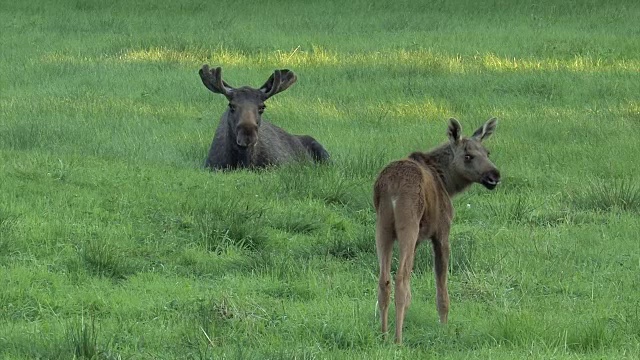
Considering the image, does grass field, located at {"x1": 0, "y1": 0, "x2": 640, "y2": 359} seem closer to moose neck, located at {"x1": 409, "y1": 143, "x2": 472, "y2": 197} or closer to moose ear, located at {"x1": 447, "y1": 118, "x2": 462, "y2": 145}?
moose neck, located at {"x1": 409, "y1": 143, "x2": 472, "y2": 197}

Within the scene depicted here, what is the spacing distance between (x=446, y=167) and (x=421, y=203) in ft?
4.49

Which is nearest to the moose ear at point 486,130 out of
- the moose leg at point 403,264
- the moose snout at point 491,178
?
the moose snout at point 491,178

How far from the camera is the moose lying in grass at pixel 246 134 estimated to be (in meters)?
14.5

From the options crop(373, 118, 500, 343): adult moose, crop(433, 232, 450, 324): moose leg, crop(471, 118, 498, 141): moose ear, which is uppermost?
crop(471, 118, 498, 141): moose ear

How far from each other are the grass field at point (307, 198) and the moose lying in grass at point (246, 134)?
17.8 inches

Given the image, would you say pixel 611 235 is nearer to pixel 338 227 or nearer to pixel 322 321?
pixel 338 227

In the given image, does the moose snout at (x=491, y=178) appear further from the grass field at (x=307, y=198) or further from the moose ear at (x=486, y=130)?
the grass field at (x=307, y=198)

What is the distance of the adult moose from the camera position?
752 cm

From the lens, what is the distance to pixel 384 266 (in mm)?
7652

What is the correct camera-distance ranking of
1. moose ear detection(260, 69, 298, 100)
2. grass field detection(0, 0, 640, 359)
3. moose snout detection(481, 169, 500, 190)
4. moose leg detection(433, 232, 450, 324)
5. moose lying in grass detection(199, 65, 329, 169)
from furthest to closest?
moose ear detection(260, 69, 298, 100)
moose lying in grass detection(199, 65, 329, 169)
moose snout detection(481, 169, 500, 190)
moose leg detection(433, 232, 450, 324)
grass field detection(0, 0, 640, 359)

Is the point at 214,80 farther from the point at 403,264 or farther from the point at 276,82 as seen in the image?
the point at 403,264

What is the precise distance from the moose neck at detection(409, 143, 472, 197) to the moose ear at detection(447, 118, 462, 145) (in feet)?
0.35

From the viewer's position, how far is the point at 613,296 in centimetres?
896

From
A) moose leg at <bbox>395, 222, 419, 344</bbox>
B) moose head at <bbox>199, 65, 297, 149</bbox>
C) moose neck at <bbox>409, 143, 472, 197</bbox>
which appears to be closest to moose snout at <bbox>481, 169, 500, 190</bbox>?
moose neck at <bbox>409, 143, 472, 197</bbox>
